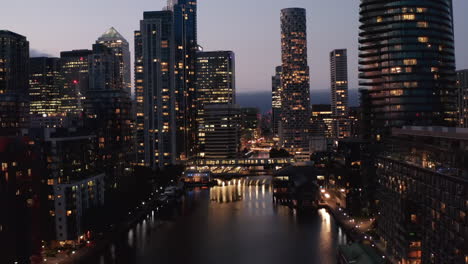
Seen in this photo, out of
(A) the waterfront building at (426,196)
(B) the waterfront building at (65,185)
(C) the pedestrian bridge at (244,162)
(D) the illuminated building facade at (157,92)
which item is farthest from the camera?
(D) the illuminated building facade at (157,92)

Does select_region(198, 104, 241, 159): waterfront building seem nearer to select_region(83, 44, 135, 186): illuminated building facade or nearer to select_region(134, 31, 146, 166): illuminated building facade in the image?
select_region(134, 31, 146, 166): illuminated building facade

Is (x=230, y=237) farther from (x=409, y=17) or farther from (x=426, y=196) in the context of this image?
(x=409, y=17)

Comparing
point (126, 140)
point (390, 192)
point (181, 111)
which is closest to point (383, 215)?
point (390, 192)

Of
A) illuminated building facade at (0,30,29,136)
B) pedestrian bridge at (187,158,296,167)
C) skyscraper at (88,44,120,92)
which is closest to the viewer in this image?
pedestrian bridge at (187,158,296,167)

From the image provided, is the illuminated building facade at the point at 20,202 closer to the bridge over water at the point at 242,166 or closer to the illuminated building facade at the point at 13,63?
the bridge over water at the point at 242,166

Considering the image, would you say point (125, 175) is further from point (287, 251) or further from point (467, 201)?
point (467, 201)

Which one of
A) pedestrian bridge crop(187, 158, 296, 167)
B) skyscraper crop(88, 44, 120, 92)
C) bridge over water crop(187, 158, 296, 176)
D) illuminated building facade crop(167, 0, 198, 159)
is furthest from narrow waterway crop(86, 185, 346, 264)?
skyscraper crop(88, 44, 120, 92)

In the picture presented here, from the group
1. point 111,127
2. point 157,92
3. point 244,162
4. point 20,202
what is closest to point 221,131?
point 244,162

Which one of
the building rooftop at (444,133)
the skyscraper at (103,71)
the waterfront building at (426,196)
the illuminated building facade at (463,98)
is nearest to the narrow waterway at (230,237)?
the waterfront building at (426,196)
